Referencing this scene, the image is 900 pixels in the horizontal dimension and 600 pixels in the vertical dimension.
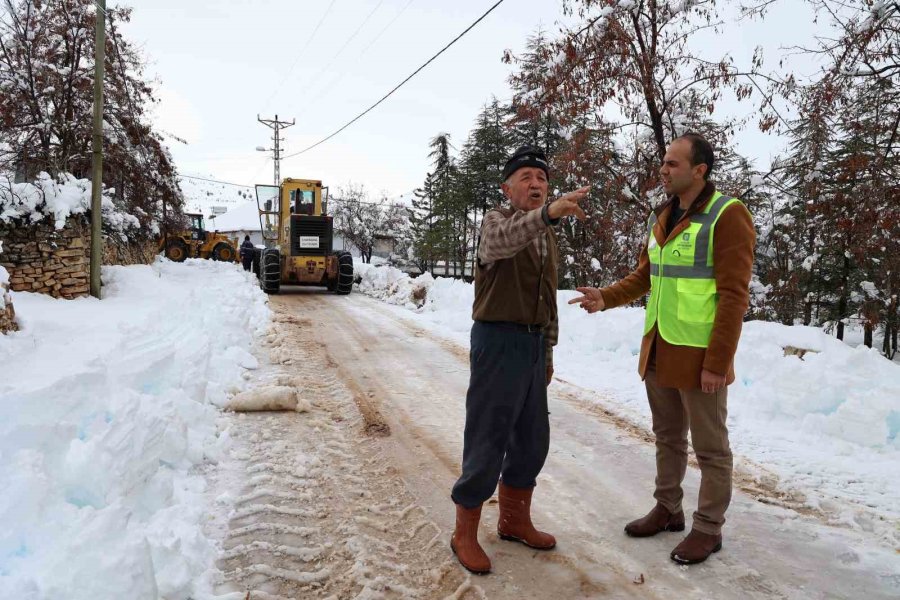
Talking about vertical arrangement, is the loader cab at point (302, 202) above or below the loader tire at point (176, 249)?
above

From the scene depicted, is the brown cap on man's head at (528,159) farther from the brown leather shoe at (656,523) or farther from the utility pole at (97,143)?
the utility pole at (97,143)

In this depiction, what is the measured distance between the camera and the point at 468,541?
108 inches

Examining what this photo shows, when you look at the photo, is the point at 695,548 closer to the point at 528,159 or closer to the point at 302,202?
the point at 528,159

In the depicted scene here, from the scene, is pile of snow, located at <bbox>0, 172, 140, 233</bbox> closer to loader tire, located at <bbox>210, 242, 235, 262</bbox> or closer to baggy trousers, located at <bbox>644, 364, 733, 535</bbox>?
baggy trousers, located at <bbox>644, 364, 733, 535</bbox>

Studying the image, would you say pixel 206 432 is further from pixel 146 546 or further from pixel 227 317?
pixel 227 317

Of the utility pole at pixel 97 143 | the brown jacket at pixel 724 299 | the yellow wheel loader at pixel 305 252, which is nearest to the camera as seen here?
the brown jacket at pixel 724 299

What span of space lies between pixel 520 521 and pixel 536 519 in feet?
1.16

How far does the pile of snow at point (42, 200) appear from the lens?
28.4ft

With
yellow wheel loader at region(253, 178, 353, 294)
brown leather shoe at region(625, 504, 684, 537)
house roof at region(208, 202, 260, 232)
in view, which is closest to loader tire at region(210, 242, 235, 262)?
yellow wheel loader at region(253, 178, 353, 294)

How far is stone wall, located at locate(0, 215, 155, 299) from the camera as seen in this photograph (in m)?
8.74

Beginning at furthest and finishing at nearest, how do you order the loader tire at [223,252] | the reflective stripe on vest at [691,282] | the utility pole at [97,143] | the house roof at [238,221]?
the house roof at [238,221]
the loader tire at [223,252]
the utility pole at [97,143]
the reflective stripe on vest at [691,282]

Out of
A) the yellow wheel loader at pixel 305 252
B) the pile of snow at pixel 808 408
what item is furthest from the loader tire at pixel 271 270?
the pile of snow at pixel 808 408

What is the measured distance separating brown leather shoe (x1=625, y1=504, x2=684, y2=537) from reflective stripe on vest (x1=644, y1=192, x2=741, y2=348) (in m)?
0.96

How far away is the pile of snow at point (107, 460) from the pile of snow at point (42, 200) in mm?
3219
